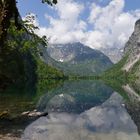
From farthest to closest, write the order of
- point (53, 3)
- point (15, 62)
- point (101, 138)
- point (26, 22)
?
point (15, 62) → point (26, 22) → point (101, 138) → point (53, 3)

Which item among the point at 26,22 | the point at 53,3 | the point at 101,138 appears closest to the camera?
the point at 53,3

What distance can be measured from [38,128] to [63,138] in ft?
23.6

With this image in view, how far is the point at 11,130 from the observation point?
120ft

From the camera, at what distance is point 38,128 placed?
1693 inches

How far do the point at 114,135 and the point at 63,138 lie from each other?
900 centimetres

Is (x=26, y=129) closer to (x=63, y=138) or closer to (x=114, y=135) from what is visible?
(x=63, y=138)

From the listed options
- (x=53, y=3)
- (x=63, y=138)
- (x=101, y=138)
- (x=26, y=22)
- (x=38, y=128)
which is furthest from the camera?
(x=26, y=22)

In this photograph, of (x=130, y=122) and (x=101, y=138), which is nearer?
(x=101, y=138)

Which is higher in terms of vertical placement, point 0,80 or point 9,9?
point 9,9

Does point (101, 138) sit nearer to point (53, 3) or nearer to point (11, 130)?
point (11, 130)

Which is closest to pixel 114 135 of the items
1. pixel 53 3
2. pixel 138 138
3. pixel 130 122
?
pixel 138 138

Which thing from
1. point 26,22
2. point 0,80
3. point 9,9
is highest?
point 26,22

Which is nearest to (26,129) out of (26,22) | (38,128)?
(38,128)

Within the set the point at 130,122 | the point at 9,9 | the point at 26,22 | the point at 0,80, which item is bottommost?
the point at 130,122
